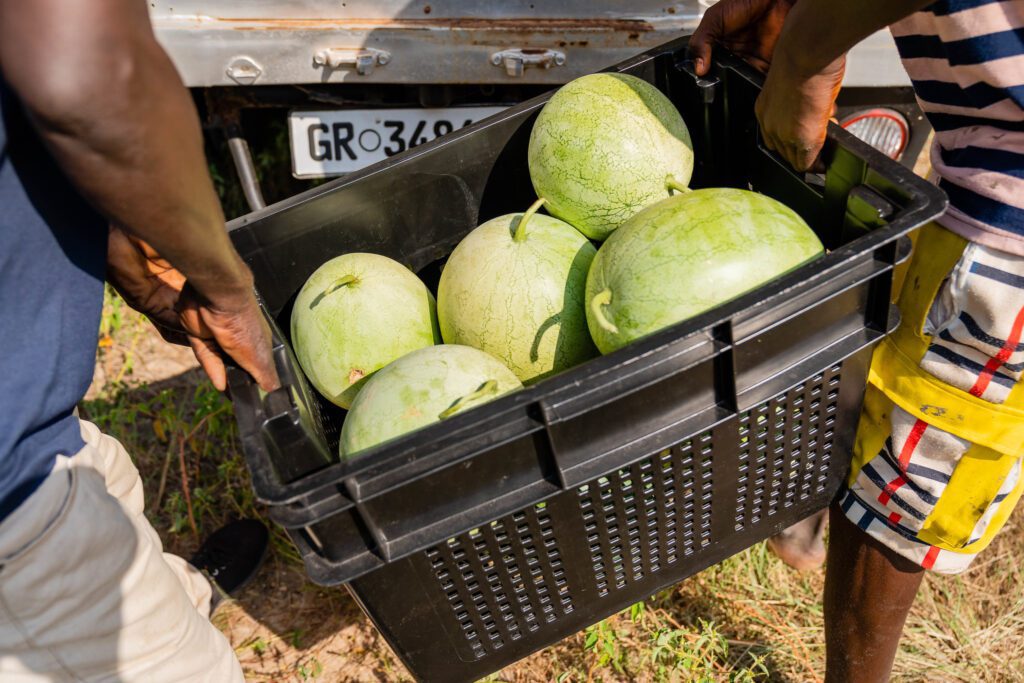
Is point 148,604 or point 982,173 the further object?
point 148,604

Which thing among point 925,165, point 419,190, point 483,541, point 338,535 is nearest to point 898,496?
point 483,541

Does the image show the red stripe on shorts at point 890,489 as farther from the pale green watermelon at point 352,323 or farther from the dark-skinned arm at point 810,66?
the pale green watermelon at point 352,323

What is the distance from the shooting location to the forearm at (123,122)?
990mm

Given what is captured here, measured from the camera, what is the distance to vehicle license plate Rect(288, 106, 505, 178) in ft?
9.07

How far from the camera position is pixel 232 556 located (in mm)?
2742

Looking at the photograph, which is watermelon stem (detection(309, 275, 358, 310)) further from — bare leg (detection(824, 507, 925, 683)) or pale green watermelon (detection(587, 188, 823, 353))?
bare leg (detection(824, 507, 925, 683))

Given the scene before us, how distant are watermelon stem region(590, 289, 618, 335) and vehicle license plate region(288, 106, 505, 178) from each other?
149cm

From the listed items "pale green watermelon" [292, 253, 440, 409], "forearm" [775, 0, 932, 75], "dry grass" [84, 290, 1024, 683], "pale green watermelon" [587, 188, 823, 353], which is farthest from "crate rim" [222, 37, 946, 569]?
"dry grass" [84, 290, 1024, 683]

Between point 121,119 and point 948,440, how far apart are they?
1446 mm

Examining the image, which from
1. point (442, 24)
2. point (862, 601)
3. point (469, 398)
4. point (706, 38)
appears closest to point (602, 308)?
point (469, 398)

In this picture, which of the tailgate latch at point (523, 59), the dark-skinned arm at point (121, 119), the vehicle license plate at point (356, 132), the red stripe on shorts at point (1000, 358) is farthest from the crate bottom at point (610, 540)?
the vehicle license plate at point (356, 132)

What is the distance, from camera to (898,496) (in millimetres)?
1615

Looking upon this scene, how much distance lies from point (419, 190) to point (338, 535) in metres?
0.94

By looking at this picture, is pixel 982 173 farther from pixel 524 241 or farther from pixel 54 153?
pixel 54 153
